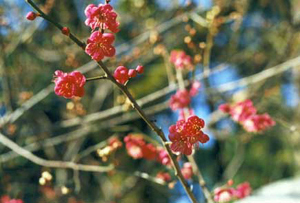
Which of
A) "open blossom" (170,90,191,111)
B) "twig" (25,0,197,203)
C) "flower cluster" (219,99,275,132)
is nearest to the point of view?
"twig" (25,0,197,203)

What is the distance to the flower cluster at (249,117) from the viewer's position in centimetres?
263

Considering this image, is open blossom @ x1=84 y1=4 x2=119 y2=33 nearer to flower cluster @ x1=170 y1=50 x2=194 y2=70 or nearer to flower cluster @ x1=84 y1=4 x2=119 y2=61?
flower cluster @ x1=84 y1=4 x2=119 y2=61

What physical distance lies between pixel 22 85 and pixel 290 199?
278 centimetres

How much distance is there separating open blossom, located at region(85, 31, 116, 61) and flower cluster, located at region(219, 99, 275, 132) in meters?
1.33

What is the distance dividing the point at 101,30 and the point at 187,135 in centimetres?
49

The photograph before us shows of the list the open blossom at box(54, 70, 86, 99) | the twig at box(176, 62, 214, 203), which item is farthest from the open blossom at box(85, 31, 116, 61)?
the twig at box(176, 62, 214, 203)

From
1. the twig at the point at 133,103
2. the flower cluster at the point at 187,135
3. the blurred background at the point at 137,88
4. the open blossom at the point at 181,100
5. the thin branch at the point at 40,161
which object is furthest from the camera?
the blurred background at the point at 137,88

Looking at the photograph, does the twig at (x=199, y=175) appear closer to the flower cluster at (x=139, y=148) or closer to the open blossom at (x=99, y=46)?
the flower cluster at (x=139, y=148)

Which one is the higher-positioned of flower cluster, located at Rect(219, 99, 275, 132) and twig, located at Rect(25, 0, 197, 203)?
flower cluster, located at Rect(219, 99, 275, 132)

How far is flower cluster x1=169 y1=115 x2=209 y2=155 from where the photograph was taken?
1.57m

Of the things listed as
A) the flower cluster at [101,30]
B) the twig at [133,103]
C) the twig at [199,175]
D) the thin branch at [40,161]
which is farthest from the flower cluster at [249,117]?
the flower cluster at [101,30]

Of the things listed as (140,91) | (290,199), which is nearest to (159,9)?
(140,91)

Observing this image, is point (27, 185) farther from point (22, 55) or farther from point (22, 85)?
point (22, 55)

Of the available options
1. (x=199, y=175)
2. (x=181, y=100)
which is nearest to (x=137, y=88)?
(x=181, y=100)
